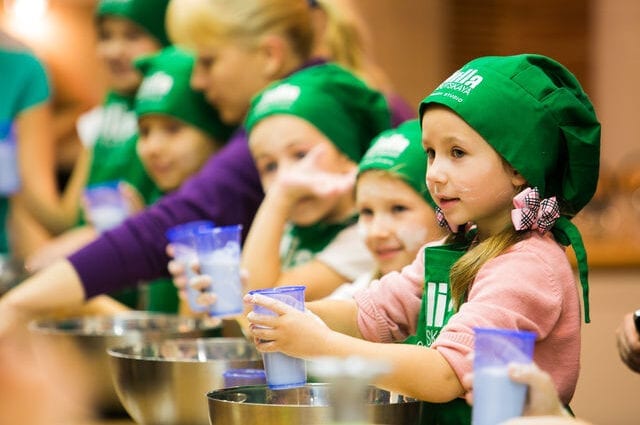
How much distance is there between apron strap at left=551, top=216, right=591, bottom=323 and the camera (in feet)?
4.96

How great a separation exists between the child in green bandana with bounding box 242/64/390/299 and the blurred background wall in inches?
117

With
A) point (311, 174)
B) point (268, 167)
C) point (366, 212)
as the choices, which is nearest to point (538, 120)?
point (366, 212)

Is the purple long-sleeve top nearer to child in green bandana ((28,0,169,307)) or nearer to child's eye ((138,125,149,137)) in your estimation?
child's eye ((138,125,149,137))

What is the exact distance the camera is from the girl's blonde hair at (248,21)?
271 cm

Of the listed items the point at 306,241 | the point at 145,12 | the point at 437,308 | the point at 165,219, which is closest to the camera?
the point at 437,308

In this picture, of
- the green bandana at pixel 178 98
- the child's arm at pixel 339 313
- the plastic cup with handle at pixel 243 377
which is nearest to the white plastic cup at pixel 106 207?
the green bandana at pixel 178 98

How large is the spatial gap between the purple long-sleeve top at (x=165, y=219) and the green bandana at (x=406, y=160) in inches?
27.6

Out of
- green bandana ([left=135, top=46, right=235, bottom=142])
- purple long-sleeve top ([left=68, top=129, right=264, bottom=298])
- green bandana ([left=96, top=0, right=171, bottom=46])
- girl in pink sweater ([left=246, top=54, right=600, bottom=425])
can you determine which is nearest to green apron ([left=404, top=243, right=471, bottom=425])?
girl in pink sweater ([left=246, top=54, right=600, bottom=425])

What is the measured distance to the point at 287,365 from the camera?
148cm

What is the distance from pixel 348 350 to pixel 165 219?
1.31 m

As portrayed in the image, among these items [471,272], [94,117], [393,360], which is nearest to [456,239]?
[471,272]

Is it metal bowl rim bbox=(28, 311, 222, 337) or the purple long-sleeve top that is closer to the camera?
metal bowl rim bbox=(28, 311, 222, 337)

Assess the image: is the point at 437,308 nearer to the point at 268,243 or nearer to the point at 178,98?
the point at 268,243

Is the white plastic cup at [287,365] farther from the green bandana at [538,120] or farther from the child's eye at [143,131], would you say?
the child's eye at [143,131]
